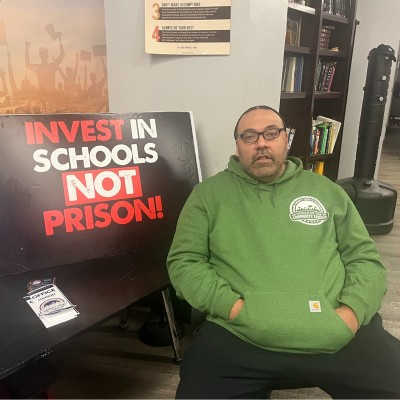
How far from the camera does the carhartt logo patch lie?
1.13 m

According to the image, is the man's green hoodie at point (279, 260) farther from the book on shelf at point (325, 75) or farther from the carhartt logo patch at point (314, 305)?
the book on shelf at point (325, 75)

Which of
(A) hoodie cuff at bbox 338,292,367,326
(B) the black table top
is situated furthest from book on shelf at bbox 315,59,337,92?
(A) hoodie cuff at bbox 338,292,367,326

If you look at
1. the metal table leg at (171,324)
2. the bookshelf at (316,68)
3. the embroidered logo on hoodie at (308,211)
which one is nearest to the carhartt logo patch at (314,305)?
the embroidered logo on hoodie at (308,211)

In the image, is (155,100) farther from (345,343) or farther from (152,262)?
(345,343)

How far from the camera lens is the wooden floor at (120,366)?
1.52m

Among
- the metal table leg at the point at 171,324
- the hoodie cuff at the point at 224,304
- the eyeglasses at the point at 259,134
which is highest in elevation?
the eyeglasses at the point at 259,134

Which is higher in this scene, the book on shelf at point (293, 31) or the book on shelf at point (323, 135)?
the book on shelf at point (293, 31)

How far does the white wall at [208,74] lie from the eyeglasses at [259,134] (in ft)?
1.42

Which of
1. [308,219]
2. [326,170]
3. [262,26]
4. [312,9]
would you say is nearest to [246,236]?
[308,219]

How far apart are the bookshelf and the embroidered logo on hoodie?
1387 mm

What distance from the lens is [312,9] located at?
268 centimetres

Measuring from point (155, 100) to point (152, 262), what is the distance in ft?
2.61

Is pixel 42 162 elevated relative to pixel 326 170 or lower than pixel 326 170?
elevated

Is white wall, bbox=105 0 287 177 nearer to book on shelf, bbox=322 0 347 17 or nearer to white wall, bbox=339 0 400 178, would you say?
book on shelf, bbox=322 0 347 17
